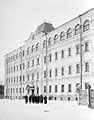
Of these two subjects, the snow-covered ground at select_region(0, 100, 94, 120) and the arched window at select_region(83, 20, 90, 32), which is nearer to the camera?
the snow-covered ground at select_region(0, 100, 94, 120)

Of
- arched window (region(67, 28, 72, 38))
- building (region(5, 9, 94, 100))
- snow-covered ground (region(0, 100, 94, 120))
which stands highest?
arched window (region(67, 28, 72, 38))

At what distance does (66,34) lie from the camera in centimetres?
2680

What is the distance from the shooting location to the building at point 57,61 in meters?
23.8

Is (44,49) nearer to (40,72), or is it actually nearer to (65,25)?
(40,72)

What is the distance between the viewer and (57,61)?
94.1 feet

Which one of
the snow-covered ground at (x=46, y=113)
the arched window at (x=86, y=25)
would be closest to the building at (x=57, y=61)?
the arched window at (x=86, y=25)

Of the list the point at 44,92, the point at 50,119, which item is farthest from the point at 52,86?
the point at 50,119

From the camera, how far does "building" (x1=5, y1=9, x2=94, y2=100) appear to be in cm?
2377

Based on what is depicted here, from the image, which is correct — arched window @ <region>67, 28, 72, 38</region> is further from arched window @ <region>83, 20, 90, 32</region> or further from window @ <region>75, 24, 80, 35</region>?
arched window @ <region>83, 20, 90, 32</region>

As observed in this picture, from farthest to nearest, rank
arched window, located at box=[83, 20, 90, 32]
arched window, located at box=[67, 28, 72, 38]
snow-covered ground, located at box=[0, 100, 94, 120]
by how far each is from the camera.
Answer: arched window, located at box=[67, 28, 72, 38] → arched window, located at box=[83, 20, 90, 32] → snow-covered ground, located at box=[0, 100, 94, 120]

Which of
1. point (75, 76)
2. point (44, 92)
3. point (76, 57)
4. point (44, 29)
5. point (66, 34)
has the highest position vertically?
point (44, 29)

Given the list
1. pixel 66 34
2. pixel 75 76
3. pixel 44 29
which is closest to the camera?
pixel 75 76

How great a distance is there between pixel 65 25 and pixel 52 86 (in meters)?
8.17

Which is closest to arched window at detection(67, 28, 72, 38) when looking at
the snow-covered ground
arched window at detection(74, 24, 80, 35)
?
arched window at detection(74, 24, 80, 35)
